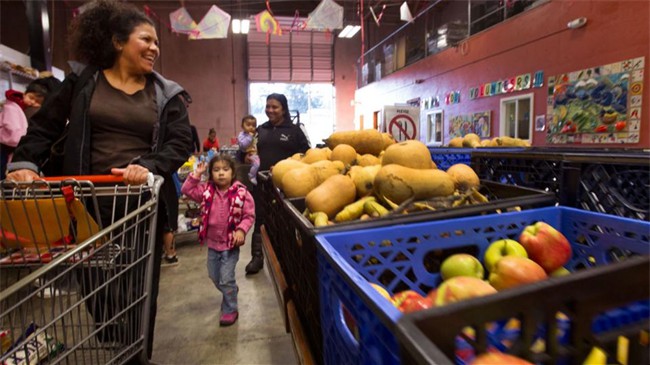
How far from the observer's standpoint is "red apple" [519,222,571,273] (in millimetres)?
843

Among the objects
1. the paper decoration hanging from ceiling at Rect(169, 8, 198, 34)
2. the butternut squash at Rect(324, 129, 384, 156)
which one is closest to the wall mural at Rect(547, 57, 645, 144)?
the butternut squash at Rect(324, 129, 384, 156)

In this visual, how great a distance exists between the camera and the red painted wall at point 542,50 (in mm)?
4656

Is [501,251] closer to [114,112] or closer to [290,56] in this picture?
[114,112]

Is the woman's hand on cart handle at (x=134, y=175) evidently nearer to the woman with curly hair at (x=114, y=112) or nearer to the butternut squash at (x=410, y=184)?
the woman with curly hair at (x=114, y=112)

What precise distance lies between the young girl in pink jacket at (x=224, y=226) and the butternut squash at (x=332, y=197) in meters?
1.28

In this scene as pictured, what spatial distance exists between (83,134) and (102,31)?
1.52 feet

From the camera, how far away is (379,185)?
1.12 metres

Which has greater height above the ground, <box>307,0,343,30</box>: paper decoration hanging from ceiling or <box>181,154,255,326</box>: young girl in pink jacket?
<box>307,0,343,30</box>: paper decoration hanging from ceiling

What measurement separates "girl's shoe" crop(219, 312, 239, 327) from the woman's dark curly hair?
1.54m

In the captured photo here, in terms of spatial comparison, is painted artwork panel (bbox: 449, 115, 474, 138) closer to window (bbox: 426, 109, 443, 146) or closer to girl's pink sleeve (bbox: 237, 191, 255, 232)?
window (bbox: 426, 109, 443, 146)

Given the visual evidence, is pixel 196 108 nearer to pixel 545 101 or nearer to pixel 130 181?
pixel 545 101

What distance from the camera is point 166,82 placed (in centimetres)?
166

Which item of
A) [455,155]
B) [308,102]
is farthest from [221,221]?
[308,102]

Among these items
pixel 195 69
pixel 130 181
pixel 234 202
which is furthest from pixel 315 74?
pixel 130 181
